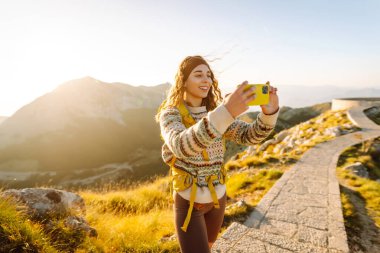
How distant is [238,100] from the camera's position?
142 centimetres

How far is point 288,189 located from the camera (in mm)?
7109

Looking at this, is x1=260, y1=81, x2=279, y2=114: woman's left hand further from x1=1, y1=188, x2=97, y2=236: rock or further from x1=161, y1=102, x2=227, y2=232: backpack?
x1=1, y1=188, x2=97, y2=236: rock

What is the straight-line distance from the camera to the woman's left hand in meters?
1.91

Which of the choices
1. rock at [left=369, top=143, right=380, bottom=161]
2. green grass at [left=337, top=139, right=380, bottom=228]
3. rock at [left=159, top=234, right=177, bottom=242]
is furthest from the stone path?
rock at [left=369, top=143, right=380, bottom=161]

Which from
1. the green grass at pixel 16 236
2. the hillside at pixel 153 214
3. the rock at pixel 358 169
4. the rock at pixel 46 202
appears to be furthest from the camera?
the rock at pixel 358 169

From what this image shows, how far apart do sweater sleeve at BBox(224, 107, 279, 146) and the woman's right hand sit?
67 cm

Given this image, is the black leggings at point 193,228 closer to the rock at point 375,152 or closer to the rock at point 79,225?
the rock at point 79,225

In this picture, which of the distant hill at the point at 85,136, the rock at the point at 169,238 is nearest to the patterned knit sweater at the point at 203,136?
the rock at the point at 169,238

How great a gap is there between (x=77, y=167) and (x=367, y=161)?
7377cm

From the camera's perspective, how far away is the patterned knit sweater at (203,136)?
140 centimetres

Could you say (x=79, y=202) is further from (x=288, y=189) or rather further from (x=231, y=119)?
(x=288, y=189)

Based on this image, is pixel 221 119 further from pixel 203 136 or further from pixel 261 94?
pixel 261 94

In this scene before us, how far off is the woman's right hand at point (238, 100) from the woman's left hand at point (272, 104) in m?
0.53

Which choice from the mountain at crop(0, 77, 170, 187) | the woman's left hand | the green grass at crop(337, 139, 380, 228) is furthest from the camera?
the mountain at crop(0, 77, 170, 187)
